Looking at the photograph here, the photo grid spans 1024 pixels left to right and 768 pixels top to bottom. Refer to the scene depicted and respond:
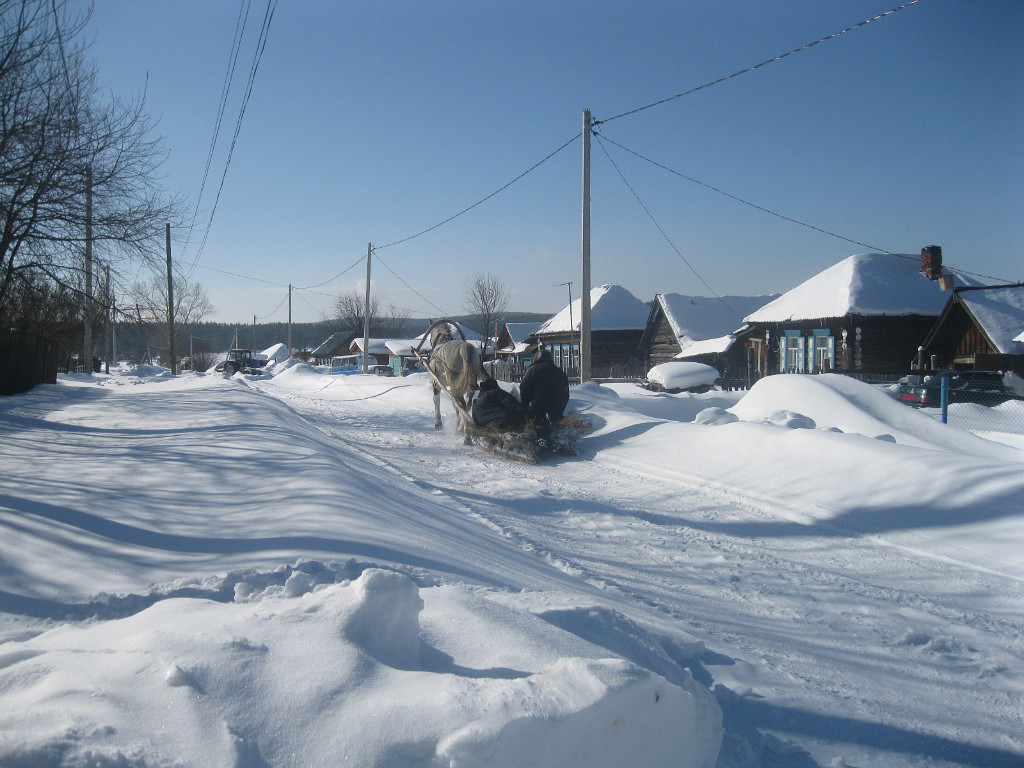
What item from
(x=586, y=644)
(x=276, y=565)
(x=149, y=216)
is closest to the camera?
(x=586, y=644)

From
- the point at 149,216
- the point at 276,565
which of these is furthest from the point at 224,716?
the point at 149,216

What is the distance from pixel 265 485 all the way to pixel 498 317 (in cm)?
6083

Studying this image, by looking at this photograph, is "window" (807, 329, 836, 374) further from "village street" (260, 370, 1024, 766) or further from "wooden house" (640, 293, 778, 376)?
"village street" (260, 370, 1024, 766)

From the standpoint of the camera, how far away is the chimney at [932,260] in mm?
28391

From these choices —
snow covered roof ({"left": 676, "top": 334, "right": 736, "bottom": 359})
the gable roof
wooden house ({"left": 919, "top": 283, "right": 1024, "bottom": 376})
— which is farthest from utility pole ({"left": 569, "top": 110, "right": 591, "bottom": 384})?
the gable roof

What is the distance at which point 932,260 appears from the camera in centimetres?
2848

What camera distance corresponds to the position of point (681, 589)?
14.9 feet

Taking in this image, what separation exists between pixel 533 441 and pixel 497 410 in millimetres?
991

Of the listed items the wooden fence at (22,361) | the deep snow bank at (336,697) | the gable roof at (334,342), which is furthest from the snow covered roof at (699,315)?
the gable roof at (334,342)

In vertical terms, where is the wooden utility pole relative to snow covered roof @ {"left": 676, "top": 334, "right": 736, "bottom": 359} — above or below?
above

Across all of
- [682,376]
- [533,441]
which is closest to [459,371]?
[533,441]

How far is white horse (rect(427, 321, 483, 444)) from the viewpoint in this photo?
11617 millimetres

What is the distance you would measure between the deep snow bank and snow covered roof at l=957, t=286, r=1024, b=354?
24436 millimetres

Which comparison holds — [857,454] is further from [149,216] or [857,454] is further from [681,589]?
[149,216]
